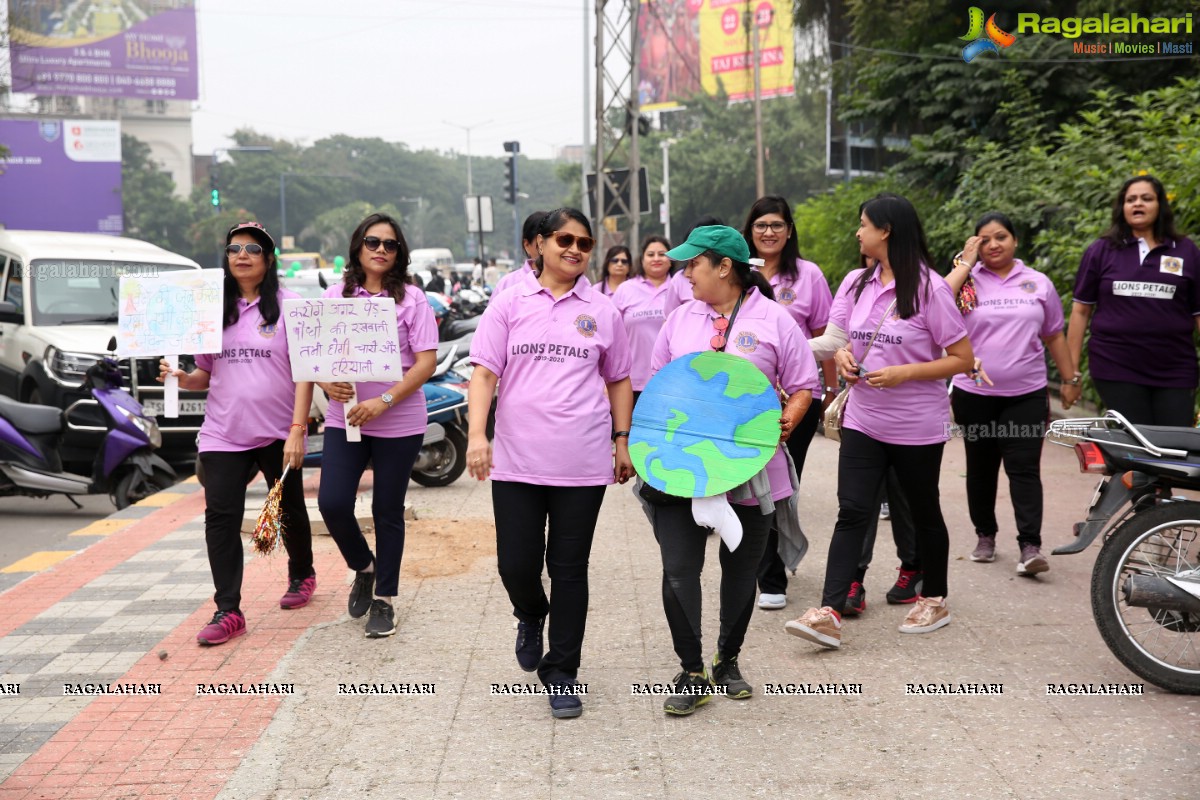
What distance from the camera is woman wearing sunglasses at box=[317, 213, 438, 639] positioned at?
5535mm

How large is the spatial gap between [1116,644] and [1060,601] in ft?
4.11

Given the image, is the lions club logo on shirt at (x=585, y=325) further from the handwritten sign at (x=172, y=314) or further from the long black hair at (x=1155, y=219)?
the long black hair at (x=1155, y=219)

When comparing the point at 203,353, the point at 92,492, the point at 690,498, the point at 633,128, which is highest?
the point at 633,128

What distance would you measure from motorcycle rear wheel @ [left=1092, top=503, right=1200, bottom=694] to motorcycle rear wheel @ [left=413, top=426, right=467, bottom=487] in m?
6.18

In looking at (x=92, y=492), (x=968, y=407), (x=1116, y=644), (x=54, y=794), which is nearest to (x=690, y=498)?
(x=1116, y=644)

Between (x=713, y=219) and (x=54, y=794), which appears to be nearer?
(x=54, y=794)

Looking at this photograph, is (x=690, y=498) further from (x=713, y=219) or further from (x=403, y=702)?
(x=713, y=219)

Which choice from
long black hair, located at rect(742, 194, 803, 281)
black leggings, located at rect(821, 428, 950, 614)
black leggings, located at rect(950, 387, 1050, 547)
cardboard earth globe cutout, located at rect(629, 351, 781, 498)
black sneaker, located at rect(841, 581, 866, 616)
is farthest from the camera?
black leggings, located at rect(950, 387, 1050, 547)

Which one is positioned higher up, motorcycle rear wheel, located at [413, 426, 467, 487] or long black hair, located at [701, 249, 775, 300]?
long black hair, located at [701, 249, 775, 300]

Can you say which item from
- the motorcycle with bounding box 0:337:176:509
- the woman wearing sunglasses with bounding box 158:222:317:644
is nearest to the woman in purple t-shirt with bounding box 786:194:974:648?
the woman wearing sunglasses with bounding box 158:222:317:644

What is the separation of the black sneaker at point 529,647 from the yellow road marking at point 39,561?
392cm

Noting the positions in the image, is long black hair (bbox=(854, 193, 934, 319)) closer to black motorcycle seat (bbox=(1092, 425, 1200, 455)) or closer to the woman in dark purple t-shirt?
black motorcycle seat (bbox=(1092, 425, 1200, 455))

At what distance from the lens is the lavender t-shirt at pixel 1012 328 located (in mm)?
6395

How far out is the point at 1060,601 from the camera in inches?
234
